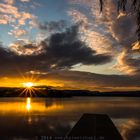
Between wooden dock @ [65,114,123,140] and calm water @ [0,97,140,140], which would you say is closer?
wooden dock @ [65,114,123,140]

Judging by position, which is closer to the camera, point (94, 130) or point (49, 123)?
point (94, 130)

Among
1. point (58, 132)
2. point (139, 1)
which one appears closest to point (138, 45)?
point (139, 1)

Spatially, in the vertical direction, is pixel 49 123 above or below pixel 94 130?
Answer: above

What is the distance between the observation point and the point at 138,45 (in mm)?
5781

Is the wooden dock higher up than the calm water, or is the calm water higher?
the calm water

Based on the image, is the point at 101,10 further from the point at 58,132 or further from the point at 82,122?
the point at 58,132

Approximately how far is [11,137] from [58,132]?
6989 millimetres

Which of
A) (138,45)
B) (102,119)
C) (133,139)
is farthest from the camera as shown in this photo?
(133,139)

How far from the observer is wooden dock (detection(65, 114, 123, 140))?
8.32m

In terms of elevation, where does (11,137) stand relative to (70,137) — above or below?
above

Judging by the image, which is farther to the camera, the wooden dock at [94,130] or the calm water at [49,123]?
the calm water at [49,123]

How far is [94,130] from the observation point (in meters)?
8.40

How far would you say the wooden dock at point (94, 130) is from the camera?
328 inches

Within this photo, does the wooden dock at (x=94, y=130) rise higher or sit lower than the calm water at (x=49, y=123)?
lower
